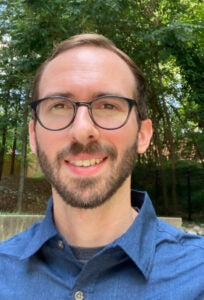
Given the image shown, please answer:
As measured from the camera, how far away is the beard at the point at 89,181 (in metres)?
1.40

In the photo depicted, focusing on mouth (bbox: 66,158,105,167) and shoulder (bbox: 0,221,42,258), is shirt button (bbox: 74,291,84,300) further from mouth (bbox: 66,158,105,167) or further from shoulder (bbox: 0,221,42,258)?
mouth (bbox: 66,158,105,167)

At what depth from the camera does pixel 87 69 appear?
152 centimetres

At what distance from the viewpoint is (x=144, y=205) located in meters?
1.61

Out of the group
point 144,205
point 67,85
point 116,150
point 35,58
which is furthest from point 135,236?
point 35,58

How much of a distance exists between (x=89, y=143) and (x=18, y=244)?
0.51 meters

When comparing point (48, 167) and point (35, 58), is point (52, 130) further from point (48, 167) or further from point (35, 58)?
point (35, 58)

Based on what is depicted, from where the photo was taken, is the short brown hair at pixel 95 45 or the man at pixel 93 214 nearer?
the man at pixel 93 214

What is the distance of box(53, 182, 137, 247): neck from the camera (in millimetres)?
1484

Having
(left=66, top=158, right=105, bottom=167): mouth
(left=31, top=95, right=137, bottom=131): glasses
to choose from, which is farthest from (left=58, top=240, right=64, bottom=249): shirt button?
(left=31, top=95, right=137, bottom=131): glasses

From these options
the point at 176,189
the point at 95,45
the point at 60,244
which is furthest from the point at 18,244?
the point at 176,189

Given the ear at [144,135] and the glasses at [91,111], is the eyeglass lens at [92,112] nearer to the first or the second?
the glasses at [91,111]

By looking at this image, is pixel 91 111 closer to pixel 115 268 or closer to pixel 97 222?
pixel 97 222

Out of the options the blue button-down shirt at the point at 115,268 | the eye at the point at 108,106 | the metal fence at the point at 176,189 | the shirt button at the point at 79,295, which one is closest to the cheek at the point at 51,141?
the eye at the point at 108,106

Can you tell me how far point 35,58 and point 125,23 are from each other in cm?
199
